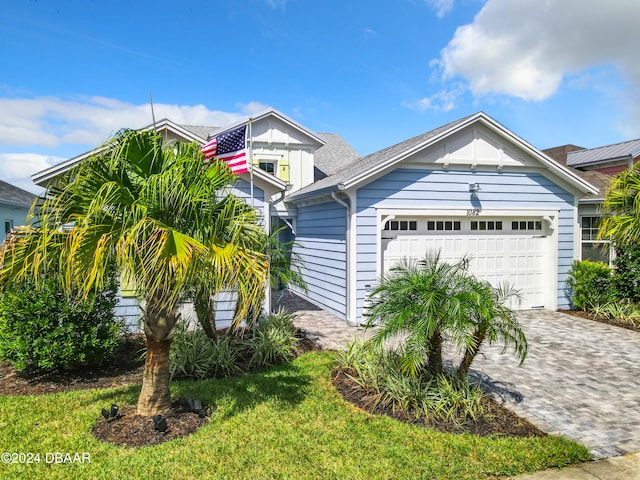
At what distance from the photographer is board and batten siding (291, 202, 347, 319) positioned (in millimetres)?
10133

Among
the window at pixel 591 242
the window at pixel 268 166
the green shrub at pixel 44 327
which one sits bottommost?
the green shrub at pixel 44 327

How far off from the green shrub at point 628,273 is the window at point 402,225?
539 cm

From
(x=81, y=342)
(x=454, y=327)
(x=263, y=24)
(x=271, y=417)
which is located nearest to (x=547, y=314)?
(x=454, y=327)

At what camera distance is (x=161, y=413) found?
4.45 metres

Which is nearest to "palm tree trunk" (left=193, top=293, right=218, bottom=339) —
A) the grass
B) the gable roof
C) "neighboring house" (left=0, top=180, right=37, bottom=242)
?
the grass

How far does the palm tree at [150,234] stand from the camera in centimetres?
355

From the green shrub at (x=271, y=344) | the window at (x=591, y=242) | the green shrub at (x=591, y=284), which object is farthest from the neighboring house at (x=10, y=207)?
the window at (x=591, y=242)

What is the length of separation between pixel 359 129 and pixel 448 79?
460cm

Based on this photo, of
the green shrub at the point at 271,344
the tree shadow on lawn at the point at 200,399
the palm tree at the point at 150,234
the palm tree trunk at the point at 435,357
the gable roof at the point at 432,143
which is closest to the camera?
the palm tree at the point at 150,234

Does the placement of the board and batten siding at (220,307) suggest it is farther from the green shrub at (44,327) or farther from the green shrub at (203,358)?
the green shrub at (44,327)

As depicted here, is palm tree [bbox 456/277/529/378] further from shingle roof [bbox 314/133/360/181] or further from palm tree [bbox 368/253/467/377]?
shingle roof [bbox 314/133/360/181]

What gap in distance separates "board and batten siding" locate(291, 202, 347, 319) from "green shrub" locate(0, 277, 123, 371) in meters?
4.38

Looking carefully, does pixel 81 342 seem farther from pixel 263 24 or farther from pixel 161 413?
pixel 263 24

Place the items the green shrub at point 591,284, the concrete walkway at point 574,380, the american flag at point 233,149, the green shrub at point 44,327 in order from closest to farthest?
1. the concrete walkway at point 574,380
2. the green shrub at point 44,327
3. the american flag at point 233,149
4. the green shrub at point 591,284
